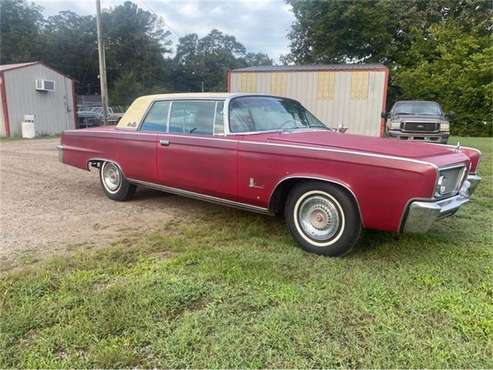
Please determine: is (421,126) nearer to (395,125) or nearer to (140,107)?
(395,125)

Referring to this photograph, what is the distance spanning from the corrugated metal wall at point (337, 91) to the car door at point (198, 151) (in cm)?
739

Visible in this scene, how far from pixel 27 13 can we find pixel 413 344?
158 feet

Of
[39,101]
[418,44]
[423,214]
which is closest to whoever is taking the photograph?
[423,214]

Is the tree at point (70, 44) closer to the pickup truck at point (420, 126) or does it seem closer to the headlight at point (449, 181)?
the pickup truck at point (420, 126)

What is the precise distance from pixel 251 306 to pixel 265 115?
241 cm

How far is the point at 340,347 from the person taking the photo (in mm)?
2262

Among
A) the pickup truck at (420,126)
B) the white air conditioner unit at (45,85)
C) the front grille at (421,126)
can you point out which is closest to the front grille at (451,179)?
the pickup truck at (420,126)

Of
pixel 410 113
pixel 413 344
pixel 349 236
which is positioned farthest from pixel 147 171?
pixel 410 113

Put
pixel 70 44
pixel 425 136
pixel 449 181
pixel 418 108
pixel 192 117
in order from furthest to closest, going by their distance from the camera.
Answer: pixel 70 44 < pixel 418 108 < pixel 425 136 < pixel 192 117 < pixel 449 181

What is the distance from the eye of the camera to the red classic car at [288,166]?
123 inches

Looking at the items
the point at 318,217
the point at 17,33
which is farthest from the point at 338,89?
the point at 17,33

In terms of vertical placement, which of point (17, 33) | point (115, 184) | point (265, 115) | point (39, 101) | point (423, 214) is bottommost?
point (115, 184)

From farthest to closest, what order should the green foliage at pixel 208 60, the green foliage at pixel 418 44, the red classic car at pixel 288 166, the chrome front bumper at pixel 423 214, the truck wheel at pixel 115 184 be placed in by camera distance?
the green foliage at pixel 208 60 < the green foliage at pixel 418 44 < the truck wheel at pixel 115 184 < the red classic car at pixel 288 166 < the chrome front bumper at pixel 423 214

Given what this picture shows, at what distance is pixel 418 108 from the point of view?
39.2 ft
